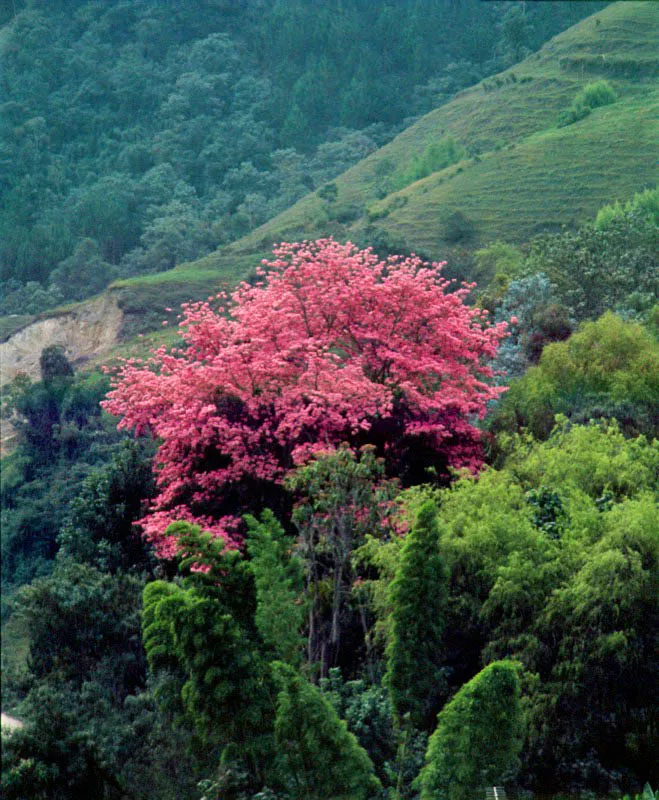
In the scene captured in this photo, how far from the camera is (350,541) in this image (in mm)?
8016

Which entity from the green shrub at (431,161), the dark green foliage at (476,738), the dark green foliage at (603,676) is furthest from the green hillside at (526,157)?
the dark green foliage at (476,738)

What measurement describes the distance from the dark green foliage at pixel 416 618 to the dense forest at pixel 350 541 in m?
0.02

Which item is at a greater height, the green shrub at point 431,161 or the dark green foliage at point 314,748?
the green shrub at point 431,161

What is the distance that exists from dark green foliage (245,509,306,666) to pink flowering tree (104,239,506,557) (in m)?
1.72

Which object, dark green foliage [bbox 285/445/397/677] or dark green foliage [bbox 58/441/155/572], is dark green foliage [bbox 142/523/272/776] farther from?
dark green foliage [bbox 58/441/155/572]

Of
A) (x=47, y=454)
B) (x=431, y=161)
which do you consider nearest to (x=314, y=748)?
(x=47, y=454)

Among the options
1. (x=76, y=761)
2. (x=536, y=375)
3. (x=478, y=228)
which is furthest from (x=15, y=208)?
(x=76, y=761)

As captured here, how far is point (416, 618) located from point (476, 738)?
1067 mm

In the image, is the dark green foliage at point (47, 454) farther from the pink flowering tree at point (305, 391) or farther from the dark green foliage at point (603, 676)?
the dark green foliage at point (603, 676)

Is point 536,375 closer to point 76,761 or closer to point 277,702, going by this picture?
point 277,702

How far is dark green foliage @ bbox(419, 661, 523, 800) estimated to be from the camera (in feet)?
19.5

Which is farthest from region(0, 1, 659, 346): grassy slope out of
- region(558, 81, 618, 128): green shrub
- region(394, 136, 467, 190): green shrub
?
region(394, 136, 467, 190): green shrub

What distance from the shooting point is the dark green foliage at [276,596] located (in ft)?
22.3

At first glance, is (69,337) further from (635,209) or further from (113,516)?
(635,209)
